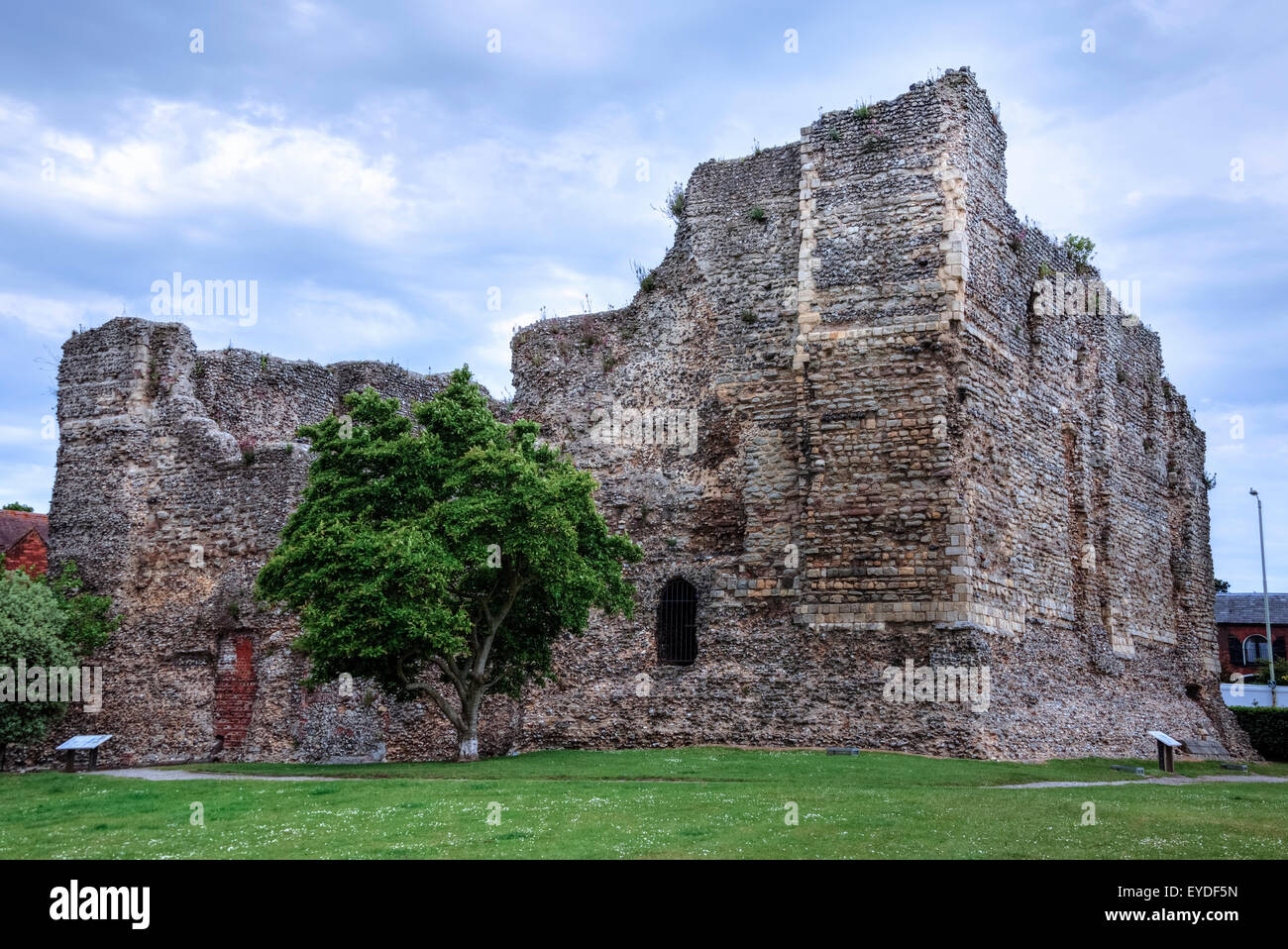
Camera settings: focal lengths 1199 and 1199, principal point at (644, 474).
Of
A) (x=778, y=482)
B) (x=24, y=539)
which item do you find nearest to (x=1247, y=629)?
(x=778, y=482)

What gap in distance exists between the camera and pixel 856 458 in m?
23.5

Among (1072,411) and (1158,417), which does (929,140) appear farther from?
(1158,417)

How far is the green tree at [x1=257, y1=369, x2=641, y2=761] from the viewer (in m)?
19.4

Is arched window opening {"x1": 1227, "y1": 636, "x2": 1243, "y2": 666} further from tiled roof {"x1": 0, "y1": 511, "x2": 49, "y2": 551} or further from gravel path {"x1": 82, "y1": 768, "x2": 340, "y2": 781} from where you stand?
gravel path {"x1": 82, "y1": 768, "x2": 340, "y2": 781}

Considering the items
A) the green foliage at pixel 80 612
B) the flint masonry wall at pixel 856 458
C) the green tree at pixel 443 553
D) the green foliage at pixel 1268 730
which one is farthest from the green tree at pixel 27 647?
the green foliage at pixel 1268 730

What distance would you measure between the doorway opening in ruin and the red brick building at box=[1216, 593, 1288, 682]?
5464 cm

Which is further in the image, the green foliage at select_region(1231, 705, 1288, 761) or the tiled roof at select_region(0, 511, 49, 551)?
the tiled roof at select_region(0, 511, 49, 551)

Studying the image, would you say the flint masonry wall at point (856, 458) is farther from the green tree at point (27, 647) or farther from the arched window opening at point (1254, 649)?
the arched window opening at point (1254, 649)

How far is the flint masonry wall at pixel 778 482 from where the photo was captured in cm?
2311

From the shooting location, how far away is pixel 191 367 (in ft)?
95.7

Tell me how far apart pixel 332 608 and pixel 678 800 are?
25.0ft

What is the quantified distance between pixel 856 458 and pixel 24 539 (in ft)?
102

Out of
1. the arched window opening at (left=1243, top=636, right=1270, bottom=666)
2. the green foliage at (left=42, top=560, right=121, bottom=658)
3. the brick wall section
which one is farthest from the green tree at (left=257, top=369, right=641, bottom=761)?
the arched window opening at (left=1243, top=636, right=1270, bottom=666)
